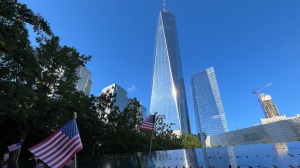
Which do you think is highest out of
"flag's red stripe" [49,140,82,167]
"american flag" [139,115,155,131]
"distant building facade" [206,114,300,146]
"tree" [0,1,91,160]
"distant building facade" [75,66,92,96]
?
"distant building facade" [75,66,92,96]

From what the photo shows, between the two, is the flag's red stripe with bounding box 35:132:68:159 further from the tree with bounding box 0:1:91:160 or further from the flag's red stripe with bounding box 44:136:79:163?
the tree with bounding box 0:1:91:160

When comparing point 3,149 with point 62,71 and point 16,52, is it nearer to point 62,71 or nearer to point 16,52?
point 62,71

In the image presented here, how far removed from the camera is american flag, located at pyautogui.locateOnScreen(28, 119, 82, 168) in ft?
21.8

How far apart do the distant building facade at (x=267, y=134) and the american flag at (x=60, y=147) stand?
110505 millimetres

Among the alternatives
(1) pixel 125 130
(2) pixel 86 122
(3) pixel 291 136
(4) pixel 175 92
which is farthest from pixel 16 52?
(4) pixel 175 92

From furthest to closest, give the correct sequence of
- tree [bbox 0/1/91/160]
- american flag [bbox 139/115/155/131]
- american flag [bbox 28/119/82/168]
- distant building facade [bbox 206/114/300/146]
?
distant building facade [bbox 206/114/300/146] → american flag [bbox 139/115/155/131] → tree [bbox 0/1/91/160] → american flag [bbox 28/119/82/168]

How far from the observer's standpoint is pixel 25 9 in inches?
457

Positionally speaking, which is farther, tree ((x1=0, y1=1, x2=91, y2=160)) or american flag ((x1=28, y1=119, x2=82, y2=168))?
tree ((x1=0, y1=1, x2=91, y2=160))

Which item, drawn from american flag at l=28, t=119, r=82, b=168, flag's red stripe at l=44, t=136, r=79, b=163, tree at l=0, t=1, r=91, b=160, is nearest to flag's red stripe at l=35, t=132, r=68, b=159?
american flag at l=28, t=119, r=82, b=168

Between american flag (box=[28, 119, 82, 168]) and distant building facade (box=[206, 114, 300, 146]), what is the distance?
11051cm

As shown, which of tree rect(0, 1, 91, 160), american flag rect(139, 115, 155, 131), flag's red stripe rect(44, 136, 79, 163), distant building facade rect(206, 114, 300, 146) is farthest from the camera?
distant building facade rect(206, 114, 300, 146)

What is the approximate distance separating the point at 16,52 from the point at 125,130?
18180 mm

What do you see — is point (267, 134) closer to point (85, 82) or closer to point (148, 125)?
point (85, 82)

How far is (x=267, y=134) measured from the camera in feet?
379
